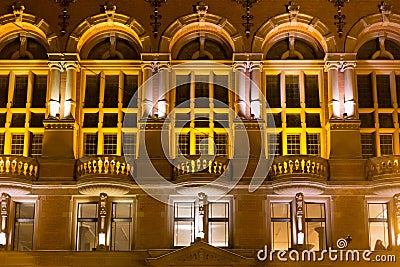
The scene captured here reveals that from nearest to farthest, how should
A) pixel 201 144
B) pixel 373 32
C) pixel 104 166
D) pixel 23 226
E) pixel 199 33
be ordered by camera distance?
1. pixel 104 166
2. pixel 23 226
3. pixel 201 144
4. pixel 373 32
5. pixel 199 33

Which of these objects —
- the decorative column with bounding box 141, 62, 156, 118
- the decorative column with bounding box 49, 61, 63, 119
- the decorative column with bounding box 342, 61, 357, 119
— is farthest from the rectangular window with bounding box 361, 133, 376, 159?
the decorative column with bounding box 49, 61, 63, 119

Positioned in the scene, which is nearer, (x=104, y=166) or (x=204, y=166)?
(x=204, y=166)

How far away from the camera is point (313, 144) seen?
30.7 meters

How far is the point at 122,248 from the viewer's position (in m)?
29.0

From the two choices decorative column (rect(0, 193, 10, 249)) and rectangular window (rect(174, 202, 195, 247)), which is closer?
decorative column (rect(0, 193, 10, 249))

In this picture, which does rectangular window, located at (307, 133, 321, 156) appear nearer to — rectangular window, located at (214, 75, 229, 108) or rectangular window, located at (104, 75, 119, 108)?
rectangular window, located at (214, 75, 229, 108)

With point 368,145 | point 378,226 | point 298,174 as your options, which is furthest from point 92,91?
point 378,226

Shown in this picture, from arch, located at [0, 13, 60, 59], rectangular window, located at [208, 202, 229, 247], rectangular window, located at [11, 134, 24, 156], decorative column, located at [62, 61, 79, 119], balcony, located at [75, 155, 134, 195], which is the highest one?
arch, located at [0, 13, 60, 59]

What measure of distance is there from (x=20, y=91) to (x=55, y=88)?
5.99 feet

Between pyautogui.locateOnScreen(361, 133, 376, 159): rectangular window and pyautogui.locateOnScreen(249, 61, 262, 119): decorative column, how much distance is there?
432 cm

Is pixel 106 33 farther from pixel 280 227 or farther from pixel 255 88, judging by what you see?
pixel 280 227

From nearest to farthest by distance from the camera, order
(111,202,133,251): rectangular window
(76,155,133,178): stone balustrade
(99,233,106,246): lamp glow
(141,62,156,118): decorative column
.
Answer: (99,233,106,246): lamp glow
(76,155,133,178): stone balustrade
(111,202,133,251): rectangular window
(141,62,156,118): decorative column

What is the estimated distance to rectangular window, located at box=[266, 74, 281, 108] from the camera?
31.1 m

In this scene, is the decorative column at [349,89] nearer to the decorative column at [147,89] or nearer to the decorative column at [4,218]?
the decorative column at [147,89]
